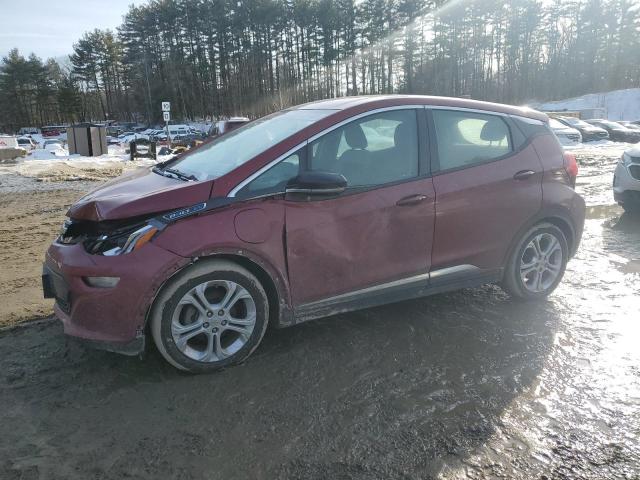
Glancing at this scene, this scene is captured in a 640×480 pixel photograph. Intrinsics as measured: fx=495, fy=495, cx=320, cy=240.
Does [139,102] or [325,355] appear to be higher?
[139,102]

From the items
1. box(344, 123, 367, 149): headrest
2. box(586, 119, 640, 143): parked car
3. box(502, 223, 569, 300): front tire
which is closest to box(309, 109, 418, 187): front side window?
box(344, 123, 367, 149): headrest

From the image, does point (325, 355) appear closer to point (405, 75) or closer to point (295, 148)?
point (295, 148)

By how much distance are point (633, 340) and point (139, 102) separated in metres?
82.1

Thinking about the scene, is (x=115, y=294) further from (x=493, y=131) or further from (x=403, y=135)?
(x=493, y=131)

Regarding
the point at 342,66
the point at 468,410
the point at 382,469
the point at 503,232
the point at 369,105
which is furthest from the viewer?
the point at 342,66

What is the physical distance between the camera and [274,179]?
318 centimetres

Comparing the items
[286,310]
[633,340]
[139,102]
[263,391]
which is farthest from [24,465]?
[139,102]

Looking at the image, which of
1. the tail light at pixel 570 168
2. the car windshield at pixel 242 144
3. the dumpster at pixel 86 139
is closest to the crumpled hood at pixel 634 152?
the tail light at pixel 570 168

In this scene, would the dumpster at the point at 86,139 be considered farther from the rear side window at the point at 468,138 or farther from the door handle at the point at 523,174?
the door handle at the point at 523,174

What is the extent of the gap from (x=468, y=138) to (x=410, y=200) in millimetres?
848

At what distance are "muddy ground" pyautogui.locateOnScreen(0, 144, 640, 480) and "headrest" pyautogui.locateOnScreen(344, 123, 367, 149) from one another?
4.52ft

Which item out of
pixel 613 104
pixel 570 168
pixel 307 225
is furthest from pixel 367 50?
pixel 307 225

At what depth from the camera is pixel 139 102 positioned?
76.6m

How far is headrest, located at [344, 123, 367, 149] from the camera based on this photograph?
3.49 metres
